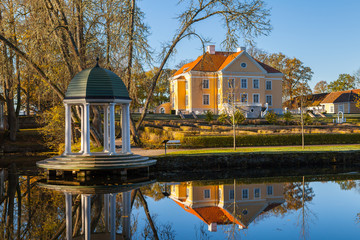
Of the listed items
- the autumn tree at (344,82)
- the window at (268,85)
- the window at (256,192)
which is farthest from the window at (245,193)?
the autumn tree at (344,82)

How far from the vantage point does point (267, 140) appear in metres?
25.0

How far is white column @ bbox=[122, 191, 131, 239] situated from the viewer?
7.89 metres

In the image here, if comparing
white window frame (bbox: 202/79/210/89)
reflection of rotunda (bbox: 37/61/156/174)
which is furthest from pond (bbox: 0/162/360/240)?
white window frame (bbox: 202/79/210/89)

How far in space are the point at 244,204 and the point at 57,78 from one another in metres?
15.8

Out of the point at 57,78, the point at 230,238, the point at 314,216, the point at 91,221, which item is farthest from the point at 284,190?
the point at 57,78

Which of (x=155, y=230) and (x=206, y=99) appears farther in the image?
(x=206, y=99)

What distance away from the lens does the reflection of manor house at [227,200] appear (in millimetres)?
9125

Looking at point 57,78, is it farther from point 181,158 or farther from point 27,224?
point 27,224

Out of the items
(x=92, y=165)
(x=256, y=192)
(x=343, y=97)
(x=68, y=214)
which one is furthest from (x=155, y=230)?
(x=343, y=97)

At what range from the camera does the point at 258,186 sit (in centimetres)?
1346

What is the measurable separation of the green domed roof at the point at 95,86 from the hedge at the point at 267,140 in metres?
8.48

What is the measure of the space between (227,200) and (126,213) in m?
3.15

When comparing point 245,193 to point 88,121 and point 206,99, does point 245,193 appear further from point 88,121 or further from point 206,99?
point 206,99

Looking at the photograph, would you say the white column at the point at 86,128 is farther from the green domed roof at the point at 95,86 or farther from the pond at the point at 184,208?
the pond at the point at 184,208
